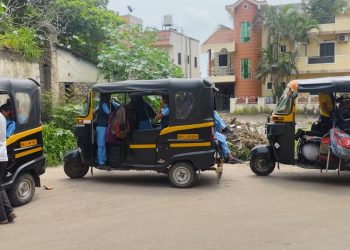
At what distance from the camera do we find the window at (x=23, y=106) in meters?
7.53

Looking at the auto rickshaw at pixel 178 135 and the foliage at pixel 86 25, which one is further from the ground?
the foliage at pixel 86 25

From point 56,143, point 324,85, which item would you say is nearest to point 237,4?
point 56,143

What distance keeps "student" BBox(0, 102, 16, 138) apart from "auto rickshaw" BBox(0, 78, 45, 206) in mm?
49

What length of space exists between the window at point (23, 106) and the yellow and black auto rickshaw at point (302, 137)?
5.21m

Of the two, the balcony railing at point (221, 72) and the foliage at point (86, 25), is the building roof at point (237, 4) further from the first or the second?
the foliage at point (86, 25)

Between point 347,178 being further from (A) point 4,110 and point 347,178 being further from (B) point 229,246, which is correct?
(A) point 4,110

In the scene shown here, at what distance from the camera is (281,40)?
35656 millimetres

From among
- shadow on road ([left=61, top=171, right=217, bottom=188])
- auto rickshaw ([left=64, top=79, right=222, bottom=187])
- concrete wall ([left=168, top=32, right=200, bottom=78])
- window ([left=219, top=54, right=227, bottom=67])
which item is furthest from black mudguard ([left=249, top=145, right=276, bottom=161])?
concrete wall ([left=168, top=32, right=200, bottom=78])

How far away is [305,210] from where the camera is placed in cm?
691

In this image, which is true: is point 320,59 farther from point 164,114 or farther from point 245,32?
point 164,114

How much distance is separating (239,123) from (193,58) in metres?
34.8

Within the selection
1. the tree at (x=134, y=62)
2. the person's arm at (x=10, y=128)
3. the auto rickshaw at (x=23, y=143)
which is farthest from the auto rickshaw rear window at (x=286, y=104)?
the tree at (x=134, y=62)

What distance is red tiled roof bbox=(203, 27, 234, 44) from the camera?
3891 cm

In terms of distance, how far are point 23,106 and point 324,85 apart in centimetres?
610
